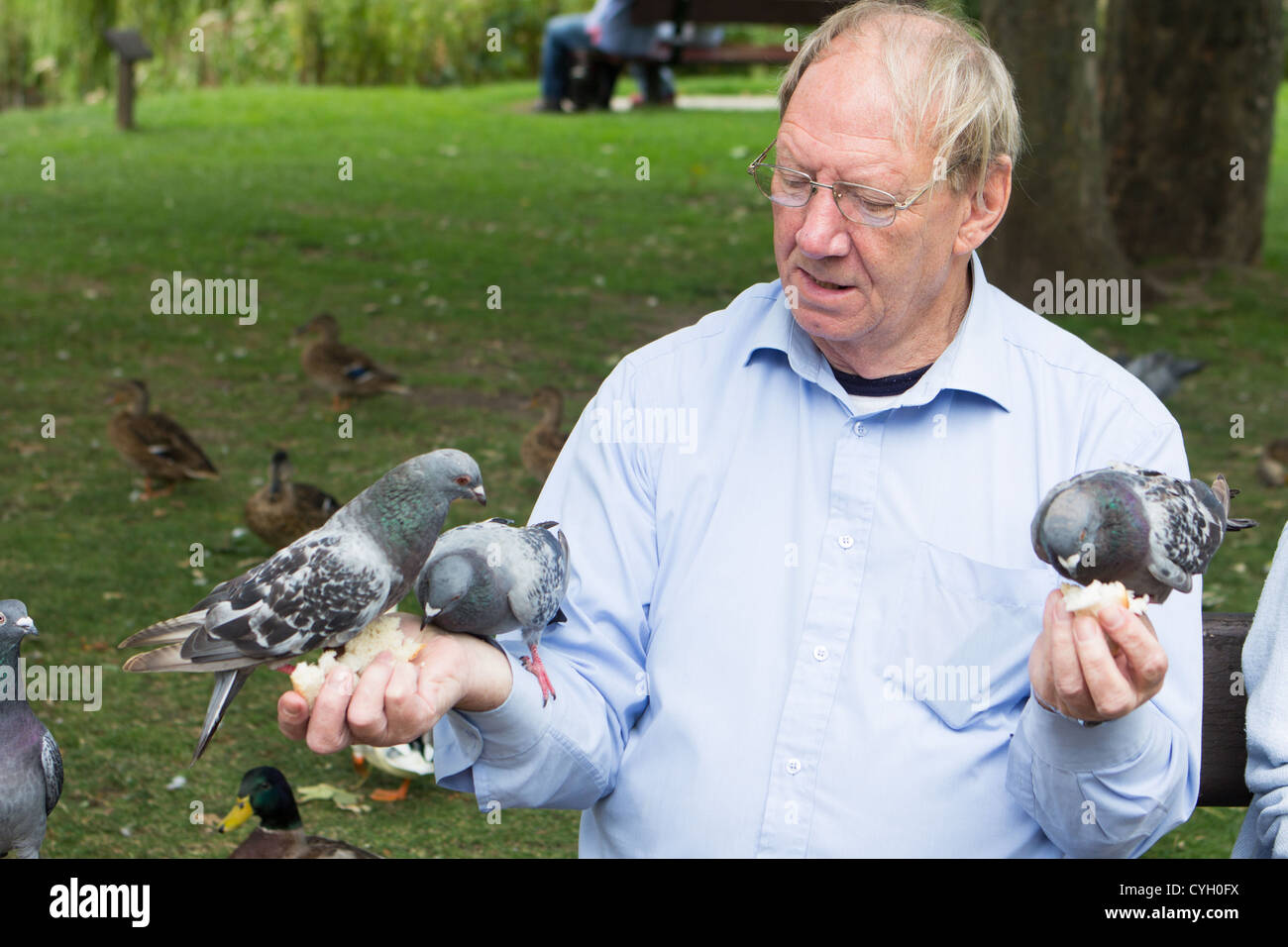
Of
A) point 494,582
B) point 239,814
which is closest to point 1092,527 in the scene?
point 494,582

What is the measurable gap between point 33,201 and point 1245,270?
9349 millimetres

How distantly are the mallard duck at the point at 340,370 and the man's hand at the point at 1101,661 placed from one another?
6.10 m

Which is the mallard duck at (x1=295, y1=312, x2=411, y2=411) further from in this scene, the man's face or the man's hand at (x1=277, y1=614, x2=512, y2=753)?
the man's hand at (x1=277, y1=614, x2=512, y2=753)

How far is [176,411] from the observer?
7.79 meters

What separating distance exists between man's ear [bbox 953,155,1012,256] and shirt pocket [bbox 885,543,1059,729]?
0.57 m

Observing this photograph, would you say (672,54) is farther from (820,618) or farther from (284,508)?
(820,618)

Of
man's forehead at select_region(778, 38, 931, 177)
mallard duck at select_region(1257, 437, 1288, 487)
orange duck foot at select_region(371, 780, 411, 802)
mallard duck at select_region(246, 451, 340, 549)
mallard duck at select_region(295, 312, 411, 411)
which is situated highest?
man's forehead at select_region(778, 38, 931, 177)

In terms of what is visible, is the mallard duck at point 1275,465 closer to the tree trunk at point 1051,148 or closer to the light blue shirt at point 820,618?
the tree trunk at point 1051,148

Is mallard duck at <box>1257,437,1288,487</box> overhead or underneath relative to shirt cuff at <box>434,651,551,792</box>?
underneath

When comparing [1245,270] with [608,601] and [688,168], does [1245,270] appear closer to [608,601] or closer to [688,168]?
[688,168]

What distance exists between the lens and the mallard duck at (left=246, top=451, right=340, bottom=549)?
6020 millimetres

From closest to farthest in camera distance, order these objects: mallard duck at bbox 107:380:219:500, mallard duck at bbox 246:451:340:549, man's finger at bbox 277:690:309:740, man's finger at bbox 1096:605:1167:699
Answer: man's finger at bbox 1096:605:1167:699 < man's finger at bbox 277:690:309:740 < mallard duck at bbox 246:451:340:549 < mallard duck at bbox 107:380:219:500

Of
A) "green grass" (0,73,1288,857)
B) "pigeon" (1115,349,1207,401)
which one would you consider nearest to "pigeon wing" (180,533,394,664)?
"green grass" (0,73,1288,857)
